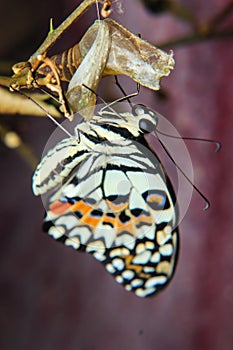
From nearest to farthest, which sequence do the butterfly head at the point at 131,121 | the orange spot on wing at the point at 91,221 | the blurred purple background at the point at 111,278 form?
the butterfly head at the point at 131,121 → the orange spot on wing at the point at 91,221 → the blurred purple background at the point at 111,278

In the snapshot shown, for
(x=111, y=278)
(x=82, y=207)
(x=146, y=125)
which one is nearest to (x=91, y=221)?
(x=82, y=207)

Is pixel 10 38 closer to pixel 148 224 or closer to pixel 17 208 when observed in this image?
pixel 17 208

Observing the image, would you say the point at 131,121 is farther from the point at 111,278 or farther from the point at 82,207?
the point at 111,278

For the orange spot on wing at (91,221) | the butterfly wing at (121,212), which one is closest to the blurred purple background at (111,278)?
the butterfly wing at (121,212)

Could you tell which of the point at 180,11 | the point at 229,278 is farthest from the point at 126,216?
the point at 180,11

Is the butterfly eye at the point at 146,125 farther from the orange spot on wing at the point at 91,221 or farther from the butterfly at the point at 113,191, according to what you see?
the orange spot on wing at the point at 91,221

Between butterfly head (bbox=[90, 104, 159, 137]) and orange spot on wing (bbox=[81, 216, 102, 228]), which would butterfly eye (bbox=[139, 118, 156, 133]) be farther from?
orange spot on wing (bbox=[81, 216, 102, 228])
